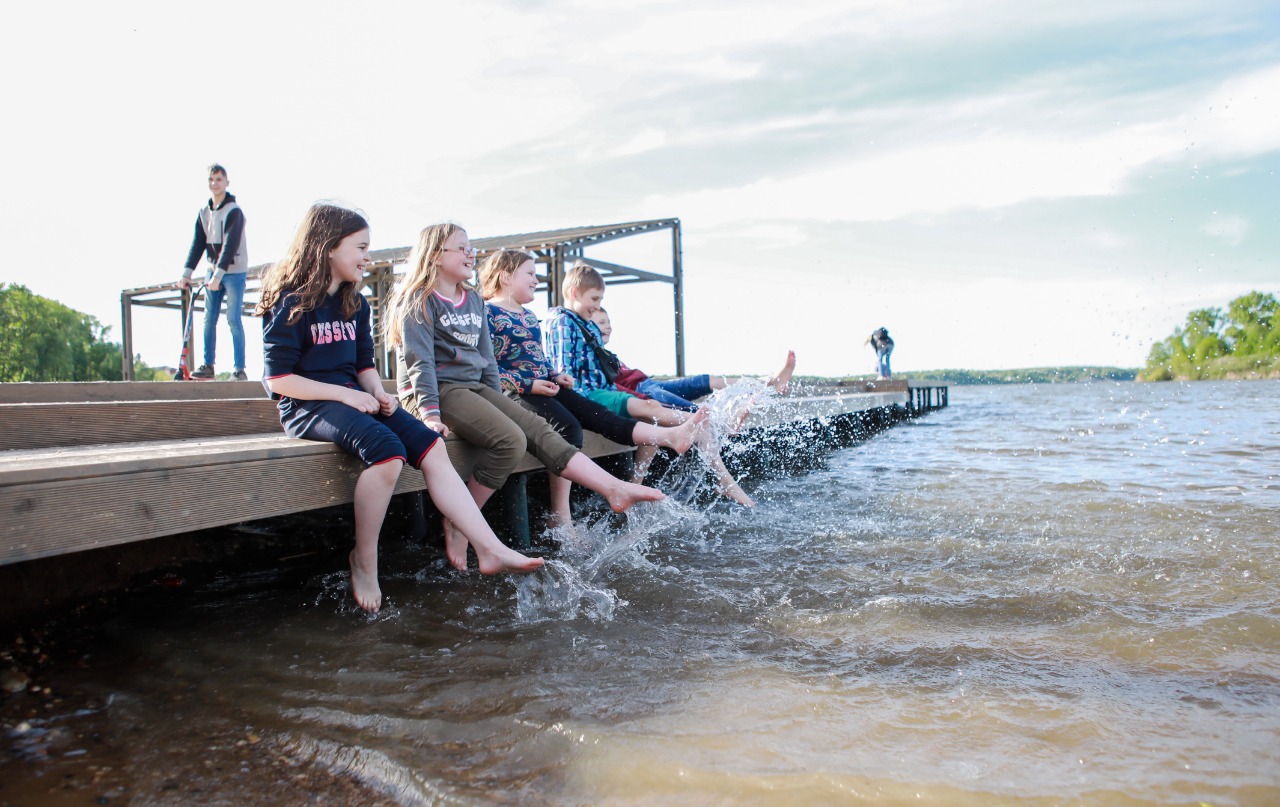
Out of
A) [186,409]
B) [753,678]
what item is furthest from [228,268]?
[753,678]

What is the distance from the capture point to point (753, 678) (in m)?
2.28

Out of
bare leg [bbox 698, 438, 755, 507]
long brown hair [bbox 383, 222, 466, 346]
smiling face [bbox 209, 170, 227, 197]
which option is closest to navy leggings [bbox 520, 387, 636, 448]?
bare leg [bbox 698, 438, 755, 507]

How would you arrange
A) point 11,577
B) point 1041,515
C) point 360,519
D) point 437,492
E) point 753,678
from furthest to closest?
point 1041,515
point 437,492
point 360,519
point 11,577
point 753,678

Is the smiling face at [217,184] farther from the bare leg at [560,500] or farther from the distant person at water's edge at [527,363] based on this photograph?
the bare leg at [560,500]

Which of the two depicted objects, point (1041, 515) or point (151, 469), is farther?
point (1041, 515)

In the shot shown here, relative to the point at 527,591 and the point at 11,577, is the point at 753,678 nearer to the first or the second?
the point at 527,591

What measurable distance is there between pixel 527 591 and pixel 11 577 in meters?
1.68

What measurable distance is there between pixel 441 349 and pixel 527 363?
654 mm

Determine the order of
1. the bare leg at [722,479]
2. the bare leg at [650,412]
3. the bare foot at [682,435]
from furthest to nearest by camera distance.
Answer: the bare leg at [722,479]
the bare leg at [650,412]
the bare foot at [682,435]

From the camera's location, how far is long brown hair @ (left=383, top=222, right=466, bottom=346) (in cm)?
352

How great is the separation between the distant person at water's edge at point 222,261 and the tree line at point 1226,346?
9295cm

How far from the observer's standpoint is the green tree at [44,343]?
155 feet

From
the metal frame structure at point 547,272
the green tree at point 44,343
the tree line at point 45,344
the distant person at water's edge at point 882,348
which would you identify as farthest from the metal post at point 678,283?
the green tree at point 44,343

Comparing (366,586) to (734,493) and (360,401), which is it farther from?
(734,493)
